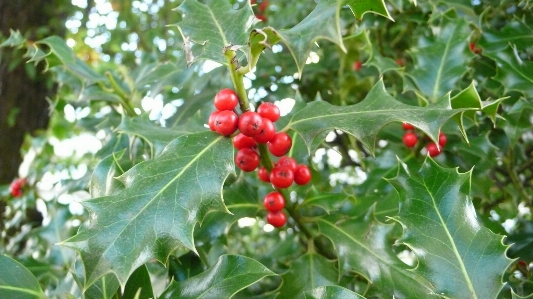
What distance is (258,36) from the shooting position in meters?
0.82

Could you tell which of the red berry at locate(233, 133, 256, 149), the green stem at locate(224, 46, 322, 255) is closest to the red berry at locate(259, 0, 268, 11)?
the green stem at locate(224, 46, 322, 255)

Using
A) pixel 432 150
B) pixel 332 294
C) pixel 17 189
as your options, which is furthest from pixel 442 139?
pixel 17 189

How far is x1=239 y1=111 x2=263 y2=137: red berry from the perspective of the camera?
2.99 ft

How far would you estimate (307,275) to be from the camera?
1109 millimetres

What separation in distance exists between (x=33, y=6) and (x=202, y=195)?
3.00 m

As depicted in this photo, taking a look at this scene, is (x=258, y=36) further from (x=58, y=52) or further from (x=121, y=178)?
(x=58, y=52)

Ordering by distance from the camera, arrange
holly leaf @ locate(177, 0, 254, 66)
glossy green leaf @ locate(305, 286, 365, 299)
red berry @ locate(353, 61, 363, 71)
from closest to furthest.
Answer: glossy green leaf @ locate(305, 286, 365, 299) < holly leaf @ locate(177, 0, 254, 66) < red berry @ locate(353, 61, 363, 71)

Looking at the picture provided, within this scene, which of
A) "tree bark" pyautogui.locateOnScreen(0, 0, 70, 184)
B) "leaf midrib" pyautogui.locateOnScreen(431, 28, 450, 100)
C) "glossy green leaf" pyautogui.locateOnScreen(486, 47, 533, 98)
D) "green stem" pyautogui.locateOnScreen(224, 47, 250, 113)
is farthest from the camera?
"tree bark" pyautogui.locateOnScreen(0, 0, 70, 184)

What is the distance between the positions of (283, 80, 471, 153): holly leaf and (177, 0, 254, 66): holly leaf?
20 centimetres

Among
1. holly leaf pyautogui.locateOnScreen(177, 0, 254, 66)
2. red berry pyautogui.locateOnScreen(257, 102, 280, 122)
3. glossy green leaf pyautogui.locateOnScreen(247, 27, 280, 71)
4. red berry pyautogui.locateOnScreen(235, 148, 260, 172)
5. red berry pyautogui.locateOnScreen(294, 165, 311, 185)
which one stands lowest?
red berry pyautogui.locateOnScreen(294, 165, 311, 185)

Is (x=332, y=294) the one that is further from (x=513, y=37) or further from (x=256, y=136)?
(x=513, y=37)

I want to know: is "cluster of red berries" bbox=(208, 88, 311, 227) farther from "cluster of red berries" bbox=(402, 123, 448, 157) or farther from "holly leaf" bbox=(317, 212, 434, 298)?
"cluster of red berries" bbox=(402, 123, 448, 157)

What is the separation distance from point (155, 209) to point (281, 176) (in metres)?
0.32

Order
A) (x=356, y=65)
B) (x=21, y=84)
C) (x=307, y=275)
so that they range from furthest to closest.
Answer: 1. (x=21, y=84)
2. (x=356, y=65)
3. (x=307, y=275)
